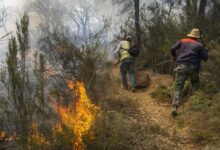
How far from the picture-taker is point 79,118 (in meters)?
7.58

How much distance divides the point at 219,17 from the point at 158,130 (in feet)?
20.3

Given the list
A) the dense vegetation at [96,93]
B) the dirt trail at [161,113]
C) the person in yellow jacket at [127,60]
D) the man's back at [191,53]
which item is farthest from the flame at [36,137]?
the person in yellow jacket at [127,60]

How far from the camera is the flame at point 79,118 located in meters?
7.15

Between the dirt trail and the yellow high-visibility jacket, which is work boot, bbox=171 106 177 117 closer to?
the dirt trail

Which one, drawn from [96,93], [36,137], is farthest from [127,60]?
[36,137]

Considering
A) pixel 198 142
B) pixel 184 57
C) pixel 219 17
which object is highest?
pixel 219 17

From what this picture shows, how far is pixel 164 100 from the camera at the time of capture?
10.4 metres

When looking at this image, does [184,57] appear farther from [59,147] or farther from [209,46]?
[59,147]

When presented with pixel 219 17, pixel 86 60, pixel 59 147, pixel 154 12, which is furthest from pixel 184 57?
pixel 154 12

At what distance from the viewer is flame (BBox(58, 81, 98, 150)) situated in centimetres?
715

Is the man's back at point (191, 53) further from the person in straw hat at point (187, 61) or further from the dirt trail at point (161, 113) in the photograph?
the dirt trail at point (161, 113)

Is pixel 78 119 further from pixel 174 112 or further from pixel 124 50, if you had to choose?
pixel 124 50

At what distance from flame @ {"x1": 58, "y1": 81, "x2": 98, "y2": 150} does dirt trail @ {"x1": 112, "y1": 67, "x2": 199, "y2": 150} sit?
1462 mm

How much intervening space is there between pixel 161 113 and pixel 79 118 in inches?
104
